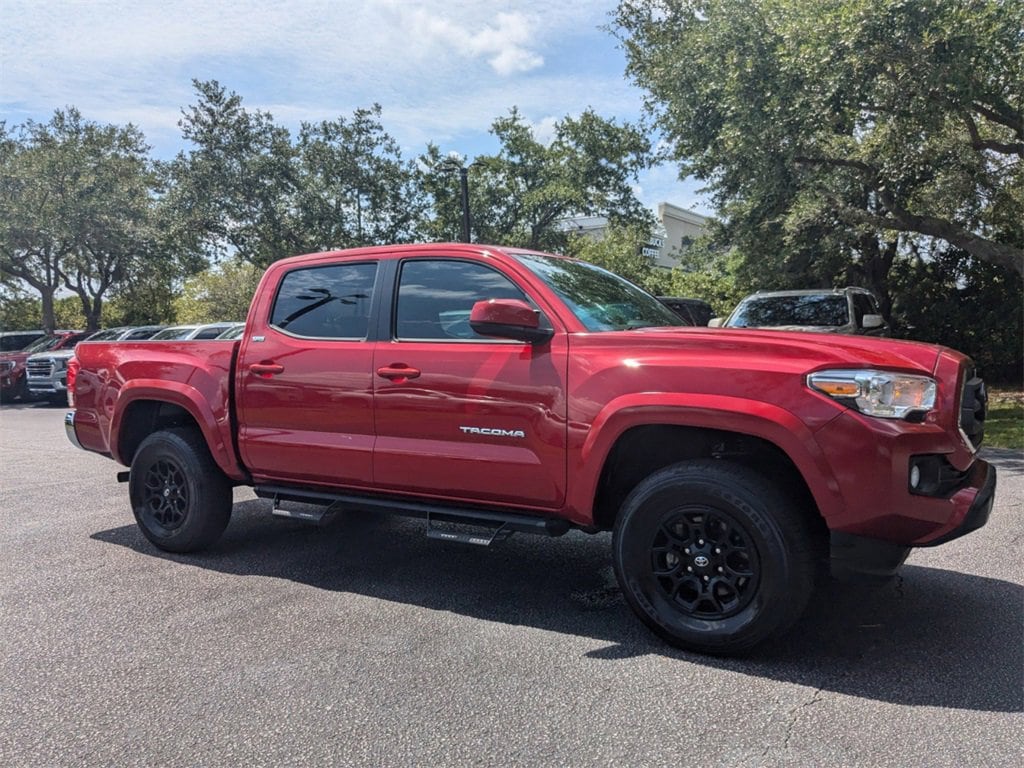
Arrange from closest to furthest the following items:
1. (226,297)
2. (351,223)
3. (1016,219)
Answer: (1016,219), (351,223), (226,297)

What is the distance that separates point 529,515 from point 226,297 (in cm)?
4059

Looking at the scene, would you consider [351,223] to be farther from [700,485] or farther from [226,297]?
[700,485]

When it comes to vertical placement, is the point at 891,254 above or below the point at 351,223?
below

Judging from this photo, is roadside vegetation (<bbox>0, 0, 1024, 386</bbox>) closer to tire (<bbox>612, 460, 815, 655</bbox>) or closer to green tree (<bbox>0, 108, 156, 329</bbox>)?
green tree (<bbox>0, 108, 156, 329</bbox>)

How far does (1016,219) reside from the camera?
1545cm

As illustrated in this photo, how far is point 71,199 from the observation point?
74.8ft

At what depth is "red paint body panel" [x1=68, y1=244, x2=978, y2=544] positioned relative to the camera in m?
3.20

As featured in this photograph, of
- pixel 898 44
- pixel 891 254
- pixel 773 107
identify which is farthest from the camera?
pixel 891 254

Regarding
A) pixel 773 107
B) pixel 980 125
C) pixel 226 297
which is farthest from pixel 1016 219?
pixel 226 297

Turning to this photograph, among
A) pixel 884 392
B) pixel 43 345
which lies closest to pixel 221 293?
pixel 43 345

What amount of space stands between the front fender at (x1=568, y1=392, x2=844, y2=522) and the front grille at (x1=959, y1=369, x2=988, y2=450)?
2.18 ft

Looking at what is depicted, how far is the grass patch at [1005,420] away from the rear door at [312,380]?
A: 864cm

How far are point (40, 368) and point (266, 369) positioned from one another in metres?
17.3

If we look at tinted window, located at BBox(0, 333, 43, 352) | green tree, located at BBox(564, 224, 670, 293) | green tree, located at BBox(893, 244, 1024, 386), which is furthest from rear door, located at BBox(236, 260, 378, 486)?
green tree, located at BBox(564, 224, 670, 293)
